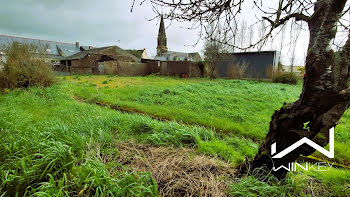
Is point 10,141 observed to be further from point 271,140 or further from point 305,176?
point 305,176

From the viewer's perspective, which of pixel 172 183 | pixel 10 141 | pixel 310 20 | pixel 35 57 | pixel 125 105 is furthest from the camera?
pixel 35 57

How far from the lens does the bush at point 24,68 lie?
6.81 metres

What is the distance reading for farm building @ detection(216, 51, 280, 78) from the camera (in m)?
17.5

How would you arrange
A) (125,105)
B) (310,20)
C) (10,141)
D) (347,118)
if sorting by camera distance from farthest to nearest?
(125,105) < (347,118) < (10,141) < (310,20)

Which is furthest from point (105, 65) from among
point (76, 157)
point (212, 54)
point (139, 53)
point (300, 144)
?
point (139, 53)

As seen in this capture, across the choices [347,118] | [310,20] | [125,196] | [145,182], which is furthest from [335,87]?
[347,118]

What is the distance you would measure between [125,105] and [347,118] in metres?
6.48

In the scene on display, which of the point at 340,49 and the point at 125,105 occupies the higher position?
the point at 340,49

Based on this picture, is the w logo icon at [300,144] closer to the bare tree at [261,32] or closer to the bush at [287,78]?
the bare tree at [261,32]

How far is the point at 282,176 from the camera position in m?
1.56

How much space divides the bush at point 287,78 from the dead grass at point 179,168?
15767 millimetres

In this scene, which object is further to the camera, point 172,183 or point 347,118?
point 347,118

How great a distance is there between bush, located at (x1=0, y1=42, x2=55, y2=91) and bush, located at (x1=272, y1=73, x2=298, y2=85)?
17436mm

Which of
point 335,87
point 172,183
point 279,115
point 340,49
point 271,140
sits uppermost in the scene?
point 340,49
